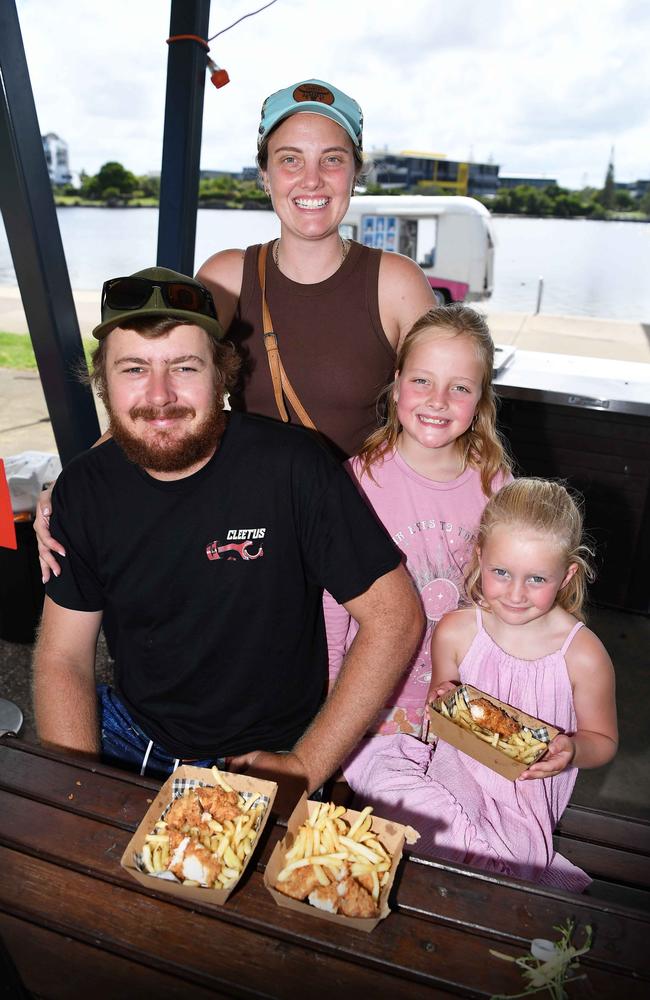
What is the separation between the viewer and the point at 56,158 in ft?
11.6

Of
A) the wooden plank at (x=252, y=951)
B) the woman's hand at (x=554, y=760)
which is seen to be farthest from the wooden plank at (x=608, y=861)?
the wooden plank at (x=252, y=951)

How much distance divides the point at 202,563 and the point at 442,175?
48.1 ft

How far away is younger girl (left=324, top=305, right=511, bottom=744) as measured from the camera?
1953 millimetres

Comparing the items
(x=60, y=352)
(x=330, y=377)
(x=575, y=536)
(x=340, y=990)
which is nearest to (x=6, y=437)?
(x=60, y=352)

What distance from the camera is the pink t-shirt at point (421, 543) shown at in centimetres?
198

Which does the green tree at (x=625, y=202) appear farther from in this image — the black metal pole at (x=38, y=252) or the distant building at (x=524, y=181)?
the black metal pole at (x=38, y=252)

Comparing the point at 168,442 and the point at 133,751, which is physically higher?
the point at 168,442

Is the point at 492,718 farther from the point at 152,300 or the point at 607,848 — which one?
the point at 152,300

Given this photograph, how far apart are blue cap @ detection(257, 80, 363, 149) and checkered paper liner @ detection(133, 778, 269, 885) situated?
6.11ft

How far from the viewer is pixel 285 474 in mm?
1735

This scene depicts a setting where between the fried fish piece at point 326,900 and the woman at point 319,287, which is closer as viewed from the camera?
the fried fish piece at point 326,900

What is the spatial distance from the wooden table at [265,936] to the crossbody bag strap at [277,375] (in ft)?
4.49

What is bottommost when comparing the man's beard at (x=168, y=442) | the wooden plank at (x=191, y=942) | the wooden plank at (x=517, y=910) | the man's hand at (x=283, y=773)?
the man's hand at (x=283, y=773)

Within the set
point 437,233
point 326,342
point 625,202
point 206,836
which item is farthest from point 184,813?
point 437,233
